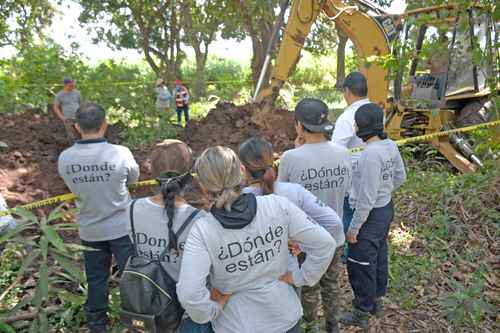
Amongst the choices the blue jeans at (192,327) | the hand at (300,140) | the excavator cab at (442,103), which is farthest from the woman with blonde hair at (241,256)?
the excavator cab at (442,103)

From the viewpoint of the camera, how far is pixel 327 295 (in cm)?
357

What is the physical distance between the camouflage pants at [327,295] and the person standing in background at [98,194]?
4.62ft

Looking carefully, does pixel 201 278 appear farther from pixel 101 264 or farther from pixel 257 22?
pixel 257 22

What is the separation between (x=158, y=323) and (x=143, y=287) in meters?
0.20

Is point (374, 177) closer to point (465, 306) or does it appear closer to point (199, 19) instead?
point (465, 306)

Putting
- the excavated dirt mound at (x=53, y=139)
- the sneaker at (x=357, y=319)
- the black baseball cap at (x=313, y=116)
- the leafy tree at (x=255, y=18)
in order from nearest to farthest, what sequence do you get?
the black baseball cap at (x=313, y=116) < the sneaker at (x=357, y=319) < the excavated dirt mound at (x=53, y=139) < the leafy tree at (x=255, y=18)

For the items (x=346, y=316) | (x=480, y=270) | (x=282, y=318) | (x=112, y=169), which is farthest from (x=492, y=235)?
(x=112, y=169)

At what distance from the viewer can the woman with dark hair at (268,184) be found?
104 inches

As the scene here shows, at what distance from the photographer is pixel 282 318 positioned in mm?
2361

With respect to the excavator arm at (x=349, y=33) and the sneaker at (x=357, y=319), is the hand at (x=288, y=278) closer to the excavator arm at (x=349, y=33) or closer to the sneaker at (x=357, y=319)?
the sneaker at (x=357, y=319)

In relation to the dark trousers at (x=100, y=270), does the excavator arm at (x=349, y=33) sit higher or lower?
higher

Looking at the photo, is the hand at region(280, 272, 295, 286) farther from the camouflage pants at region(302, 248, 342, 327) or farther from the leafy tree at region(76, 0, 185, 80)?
the leafy tree at region(76, 0, 185, 80)

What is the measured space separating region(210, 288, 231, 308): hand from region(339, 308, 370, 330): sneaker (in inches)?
77.0

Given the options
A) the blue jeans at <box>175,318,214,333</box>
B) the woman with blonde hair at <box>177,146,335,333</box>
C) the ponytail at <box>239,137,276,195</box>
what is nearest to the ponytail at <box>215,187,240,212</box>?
the woman with blonde hair at <box>177,146,335,333</box>
